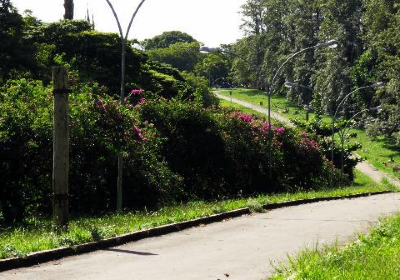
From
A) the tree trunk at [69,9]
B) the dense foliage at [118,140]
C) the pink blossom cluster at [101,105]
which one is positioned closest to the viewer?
the dense foliage at [118,140]

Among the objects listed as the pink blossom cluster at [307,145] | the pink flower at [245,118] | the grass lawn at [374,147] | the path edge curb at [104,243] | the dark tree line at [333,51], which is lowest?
the grass lawn at [374,147]

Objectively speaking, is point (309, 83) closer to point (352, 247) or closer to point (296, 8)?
point (296, 8)

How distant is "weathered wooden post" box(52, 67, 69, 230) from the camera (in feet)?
38.4

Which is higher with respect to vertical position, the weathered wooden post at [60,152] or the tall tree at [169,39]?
the tall tree at [169,39]

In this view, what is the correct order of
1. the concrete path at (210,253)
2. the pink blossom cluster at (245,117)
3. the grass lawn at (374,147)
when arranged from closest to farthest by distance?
the concrete path at (210,253) → the pink blossom cluster at (245,117) → the grass lawn at (374,147)

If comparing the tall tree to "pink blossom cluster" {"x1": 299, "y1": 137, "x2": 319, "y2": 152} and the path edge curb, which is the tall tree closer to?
"pink blossom cluster" {"x1": 299, "y1": 137, "x2": 319, "y2": 152}

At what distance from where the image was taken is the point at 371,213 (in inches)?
714

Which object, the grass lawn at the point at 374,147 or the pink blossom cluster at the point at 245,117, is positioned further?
the grass lawn at the point at 374,147

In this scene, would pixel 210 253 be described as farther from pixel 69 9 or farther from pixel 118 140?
pixel 69 9

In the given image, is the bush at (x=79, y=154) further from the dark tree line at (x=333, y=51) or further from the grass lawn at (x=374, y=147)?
the grass lawn at (x=374, y=147)

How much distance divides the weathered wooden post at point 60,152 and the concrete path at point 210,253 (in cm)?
157

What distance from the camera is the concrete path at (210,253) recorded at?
8.28 m

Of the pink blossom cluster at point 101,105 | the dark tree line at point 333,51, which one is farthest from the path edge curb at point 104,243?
the dark tree line at point 333,51

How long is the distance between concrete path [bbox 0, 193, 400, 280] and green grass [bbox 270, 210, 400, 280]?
1.54 ft
